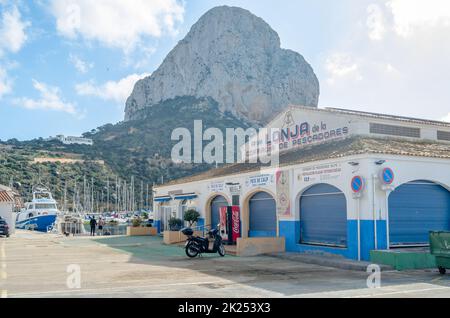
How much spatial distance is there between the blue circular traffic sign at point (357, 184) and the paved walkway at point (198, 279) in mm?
3094

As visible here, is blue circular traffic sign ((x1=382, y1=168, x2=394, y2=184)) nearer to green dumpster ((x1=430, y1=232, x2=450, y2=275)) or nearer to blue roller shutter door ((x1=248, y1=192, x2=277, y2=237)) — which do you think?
green dumpster ((x1=430, y1=232, x2=450, y2=275))

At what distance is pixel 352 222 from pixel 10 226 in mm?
29682

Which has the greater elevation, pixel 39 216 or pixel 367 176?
pixel 367 176

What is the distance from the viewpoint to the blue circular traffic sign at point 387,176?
16500mm

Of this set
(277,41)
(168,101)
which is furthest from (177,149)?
(277,41)

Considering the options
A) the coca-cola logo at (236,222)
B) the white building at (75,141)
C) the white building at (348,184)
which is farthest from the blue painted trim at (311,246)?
the white building at (75,141)

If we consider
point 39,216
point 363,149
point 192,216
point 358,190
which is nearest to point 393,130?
point 363,149

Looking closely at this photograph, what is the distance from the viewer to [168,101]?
4815 inches

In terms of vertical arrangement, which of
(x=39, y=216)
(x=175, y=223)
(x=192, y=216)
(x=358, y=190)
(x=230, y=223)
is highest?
(x=358, y=190)

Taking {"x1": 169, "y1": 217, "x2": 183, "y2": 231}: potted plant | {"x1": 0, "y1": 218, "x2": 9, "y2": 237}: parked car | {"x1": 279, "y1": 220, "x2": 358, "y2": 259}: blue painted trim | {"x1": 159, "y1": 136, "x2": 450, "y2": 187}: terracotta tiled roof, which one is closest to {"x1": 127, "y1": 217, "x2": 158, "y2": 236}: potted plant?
{"x1": 169, "y1": 217, "x2": 183, "y2": 231}: potted plant

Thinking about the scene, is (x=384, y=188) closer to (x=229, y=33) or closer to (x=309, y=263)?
(x=309, y=263)

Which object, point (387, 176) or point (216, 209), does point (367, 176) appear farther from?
point (216, 209)

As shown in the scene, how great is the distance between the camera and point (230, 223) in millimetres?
24000

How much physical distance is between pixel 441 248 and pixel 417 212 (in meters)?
4.73
